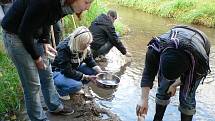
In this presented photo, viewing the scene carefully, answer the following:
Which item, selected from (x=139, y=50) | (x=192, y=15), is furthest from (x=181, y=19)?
(x=139, y=50)

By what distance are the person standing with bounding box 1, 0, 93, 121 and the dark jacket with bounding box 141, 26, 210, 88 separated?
0.76m

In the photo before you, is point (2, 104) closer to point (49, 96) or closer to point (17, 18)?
point (49, 96)

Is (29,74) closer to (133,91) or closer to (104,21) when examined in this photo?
(133,91)

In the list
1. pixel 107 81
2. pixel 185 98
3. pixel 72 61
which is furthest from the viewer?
pixel 107 81

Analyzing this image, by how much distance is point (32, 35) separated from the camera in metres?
3.26

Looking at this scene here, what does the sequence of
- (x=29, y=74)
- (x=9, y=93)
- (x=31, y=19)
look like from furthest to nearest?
(x=9, y=93)
(x=29, y=74)
(x=31, y=19)

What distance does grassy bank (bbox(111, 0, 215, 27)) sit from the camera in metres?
12.0

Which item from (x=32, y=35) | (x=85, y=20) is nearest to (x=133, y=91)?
(x=32, y=35)

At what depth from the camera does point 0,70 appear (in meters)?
4.84

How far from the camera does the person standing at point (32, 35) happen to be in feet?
10.2

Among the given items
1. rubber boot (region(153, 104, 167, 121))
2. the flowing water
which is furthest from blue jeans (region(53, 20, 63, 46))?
rubber boot (region(153, 104, 167, 121))

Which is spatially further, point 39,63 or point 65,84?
point 65,84

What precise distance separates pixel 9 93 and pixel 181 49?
7.40 ft

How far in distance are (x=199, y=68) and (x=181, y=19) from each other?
31.6 feet
